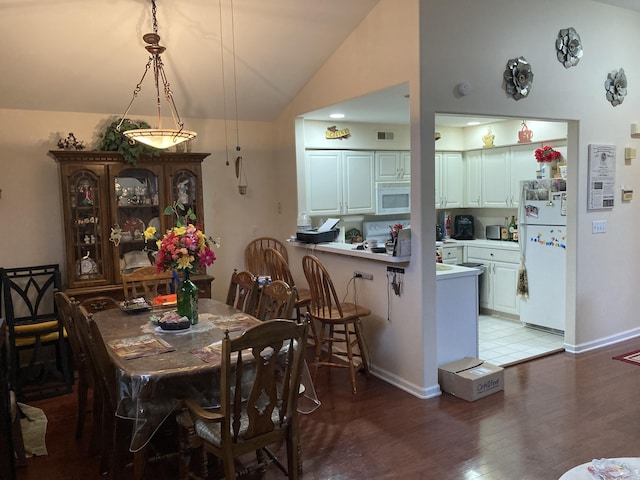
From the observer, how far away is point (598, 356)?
4.41 meters

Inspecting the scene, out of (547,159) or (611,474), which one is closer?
(611,474)

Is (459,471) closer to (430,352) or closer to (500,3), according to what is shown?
(430,352)

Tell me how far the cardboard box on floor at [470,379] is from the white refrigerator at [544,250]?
5.20ft

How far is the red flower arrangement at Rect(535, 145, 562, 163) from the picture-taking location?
5204 millimetres

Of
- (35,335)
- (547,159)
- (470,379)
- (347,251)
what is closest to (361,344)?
(347,251)

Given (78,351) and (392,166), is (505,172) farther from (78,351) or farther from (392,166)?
(78,351)

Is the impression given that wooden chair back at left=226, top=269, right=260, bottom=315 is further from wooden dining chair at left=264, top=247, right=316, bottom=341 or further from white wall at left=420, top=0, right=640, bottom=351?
white wall at left=420, top=0, right=640, bottom=351

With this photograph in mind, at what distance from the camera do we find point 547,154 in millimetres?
5238

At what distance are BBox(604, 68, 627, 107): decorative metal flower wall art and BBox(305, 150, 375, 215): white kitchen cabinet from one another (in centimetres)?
234

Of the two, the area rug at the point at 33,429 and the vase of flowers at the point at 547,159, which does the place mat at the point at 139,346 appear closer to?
the area rug at the point at 33,429

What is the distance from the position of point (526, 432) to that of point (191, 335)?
2.05 m

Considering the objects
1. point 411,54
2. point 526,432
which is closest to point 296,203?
point 411,54

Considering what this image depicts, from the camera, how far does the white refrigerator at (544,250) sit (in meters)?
4.83

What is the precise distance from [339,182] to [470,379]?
2.66 metres
